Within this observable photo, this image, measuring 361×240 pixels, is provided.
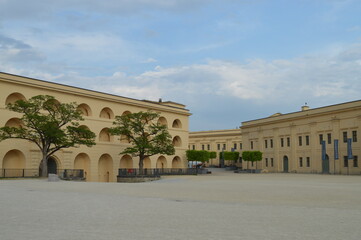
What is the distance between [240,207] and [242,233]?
566 centimetres

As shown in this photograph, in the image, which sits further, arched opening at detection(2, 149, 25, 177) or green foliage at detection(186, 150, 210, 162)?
green foliage at detection(186, 150, 210, 162)

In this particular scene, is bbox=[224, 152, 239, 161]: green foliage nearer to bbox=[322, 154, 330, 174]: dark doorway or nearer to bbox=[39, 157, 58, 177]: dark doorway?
bbox=[322, 154, 330, 174]: dark doorway

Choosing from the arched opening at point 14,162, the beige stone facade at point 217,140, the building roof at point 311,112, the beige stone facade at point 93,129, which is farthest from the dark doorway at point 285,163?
the arched opening at point 14,162

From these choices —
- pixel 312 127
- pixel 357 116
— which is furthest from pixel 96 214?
pixel 312 127

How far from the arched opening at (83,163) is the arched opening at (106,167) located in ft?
9.80

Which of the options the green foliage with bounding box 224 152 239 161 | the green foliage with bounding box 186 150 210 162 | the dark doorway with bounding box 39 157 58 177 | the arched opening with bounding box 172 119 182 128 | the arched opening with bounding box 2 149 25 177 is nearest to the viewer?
the arched opening with bounding box 2 149 25 177

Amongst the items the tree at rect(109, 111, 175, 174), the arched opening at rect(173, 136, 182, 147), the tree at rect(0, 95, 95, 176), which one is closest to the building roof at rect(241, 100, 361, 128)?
the arched opening at rect(173, 136, 182, 147)

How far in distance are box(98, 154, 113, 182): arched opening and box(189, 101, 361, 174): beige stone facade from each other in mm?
29616

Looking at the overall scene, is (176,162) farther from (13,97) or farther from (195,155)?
(13,97)

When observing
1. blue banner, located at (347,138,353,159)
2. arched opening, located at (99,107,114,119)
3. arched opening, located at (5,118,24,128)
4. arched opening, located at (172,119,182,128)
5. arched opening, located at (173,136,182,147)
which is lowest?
blue banner, located at (347,138,353,159)

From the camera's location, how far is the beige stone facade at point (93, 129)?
40.4 meters

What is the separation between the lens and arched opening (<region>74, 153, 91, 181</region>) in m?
47.5

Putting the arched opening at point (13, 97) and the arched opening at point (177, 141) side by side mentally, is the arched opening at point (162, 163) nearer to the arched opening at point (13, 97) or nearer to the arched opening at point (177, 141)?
the arched opening at point (177, 141)

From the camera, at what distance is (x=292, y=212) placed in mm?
13117
